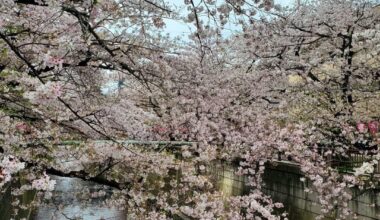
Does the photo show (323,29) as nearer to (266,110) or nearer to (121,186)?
(266,110)

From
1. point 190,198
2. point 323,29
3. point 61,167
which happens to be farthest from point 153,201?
point 323,29

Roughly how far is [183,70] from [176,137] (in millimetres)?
4032

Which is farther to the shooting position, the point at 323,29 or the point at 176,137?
the point at 323,29

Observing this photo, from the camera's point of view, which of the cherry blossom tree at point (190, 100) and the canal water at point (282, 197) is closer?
the cherry blossom tree at point (190, 100)

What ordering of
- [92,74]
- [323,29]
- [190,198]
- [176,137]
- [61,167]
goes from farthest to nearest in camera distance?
[323,29] < [176,137] < [190,198] < [92,74] < [61,167]

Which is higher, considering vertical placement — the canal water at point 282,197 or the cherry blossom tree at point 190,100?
the cherry blossom tree at point 190,100

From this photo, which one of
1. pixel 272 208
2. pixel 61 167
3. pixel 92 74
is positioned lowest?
pixel 272 208

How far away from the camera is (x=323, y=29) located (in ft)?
47.1

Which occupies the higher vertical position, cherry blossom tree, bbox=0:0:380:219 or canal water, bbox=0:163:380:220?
cherry blossom tree, bbox=0:0:380:219

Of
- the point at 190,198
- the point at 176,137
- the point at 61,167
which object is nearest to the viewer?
the point at 61,167

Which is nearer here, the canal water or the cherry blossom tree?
the cherry blossom tree

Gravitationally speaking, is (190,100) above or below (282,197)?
above

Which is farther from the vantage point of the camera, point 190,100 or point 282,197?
point 282,197

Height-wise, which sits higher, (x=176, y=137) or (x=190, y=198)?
(x=176, y=137)
